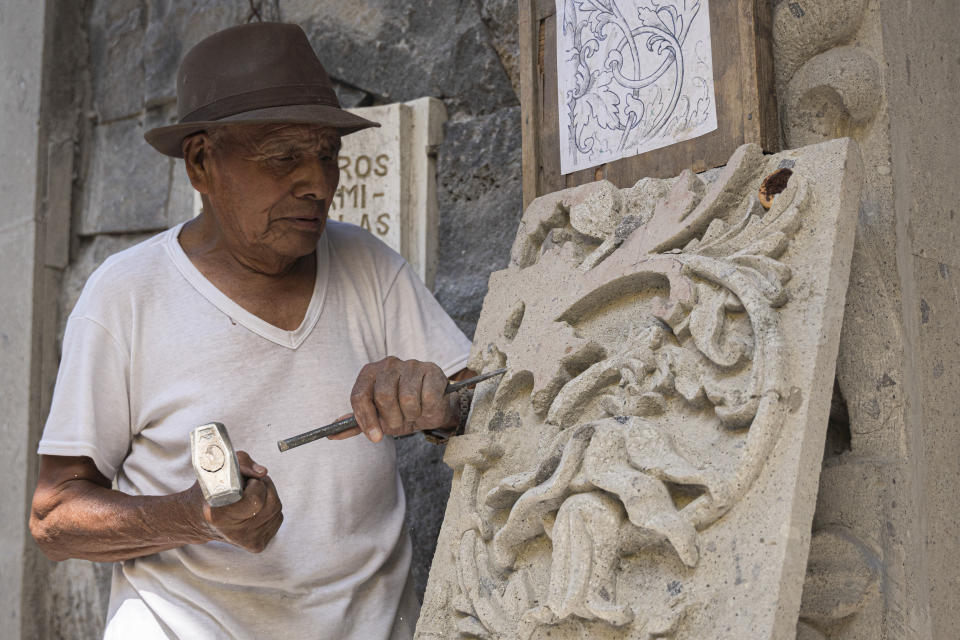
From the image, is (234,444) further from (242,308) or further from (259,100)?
(259,100)

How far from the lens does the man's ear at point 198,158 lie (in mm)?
1980

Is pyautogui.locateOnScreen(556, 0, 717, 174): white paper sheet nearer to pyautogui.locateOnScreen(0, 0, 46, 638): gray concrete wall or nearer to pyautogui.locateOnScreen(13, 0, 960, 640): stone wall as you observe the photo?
pyautogui.locateOnScreen(13, 0, 960, 640): stone wall

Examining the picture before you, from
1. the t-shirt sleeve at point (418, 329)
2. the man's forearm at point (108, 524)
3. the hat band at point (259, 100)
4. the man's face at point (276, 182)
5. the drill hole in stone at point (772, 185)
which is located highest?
the hat band at point (259, 100)

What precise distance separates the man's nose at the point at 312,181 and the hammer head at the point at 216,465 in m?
0.56

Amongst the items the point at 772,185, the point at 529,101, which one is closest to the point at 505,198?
the point at 529,101

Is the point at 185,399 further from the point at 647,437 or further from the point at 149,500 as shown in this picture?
the point at 647,437

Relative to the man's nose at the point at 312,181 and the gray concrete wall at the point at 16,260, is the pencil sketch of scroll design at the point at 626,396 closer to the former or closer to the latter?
the man's nose at the point at 312,181

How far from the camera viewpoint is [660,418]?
1.49 meters

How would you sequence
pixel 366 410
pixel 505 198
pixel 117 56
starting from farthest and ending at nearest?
pixel 117 56, pixel 505 198, pixel 366 410

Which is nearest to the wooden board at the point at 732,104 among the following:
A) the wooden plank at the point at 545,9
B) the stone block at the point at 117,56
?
the wooden plank at the point at 545,9

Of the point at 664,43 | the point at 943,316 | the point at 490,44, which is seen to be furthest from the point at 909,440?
the point at 490,44

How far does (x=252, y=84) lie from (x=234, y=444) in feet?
2.15

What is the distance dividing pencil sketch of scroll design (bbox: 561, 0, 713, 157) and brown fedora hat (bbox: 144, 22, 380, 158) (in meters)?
0.44

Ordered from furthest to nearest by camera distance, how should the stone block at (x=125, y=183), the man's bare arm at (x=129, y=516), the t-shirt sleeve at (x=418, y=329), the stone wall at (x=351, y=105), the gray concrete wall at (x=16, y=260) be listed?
the stone block at (x=125, y=183) → the gray concrete wall at (x=16, y=260) → the stone wall at (x=351, y=105) → the t-shirt sleeve at (x=418, y=329) → the man's bare arm at (x=129, y=516)
